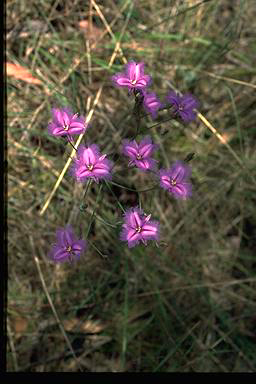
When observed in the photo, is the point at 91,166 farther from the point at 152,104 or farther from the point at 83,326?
the point at 83,326

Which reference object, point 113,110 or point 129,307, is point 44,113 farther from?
point 129,307

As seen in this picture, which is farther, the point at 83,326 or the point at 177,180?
the point at 83,326

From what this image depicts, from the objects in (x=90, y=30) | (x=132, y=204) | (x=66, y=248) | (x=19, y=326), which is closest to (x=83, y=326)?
(x=19, y=326)

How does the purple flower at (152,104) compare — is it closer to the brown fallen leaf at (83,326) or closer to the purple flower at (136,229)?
the purple flower at (136,229)

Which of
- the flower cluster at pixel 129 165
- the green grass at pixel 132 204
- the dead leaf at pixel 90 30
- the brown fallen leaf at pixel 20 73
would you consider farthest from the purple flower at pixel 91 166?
the dead leaf at pixel 90 30

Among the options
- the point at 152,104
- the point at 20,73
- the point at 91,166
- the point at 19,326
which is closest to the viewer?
the point at 91,166

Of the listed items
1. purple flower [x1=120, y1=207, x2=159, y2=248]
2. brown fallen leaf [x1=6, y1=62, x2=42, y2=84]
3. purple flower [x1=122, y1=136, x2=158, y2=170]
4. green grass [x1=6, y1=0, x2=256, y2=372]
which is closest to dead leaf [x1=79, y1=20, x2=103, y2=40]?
green grass [x1=6, y1=0, x2=256, y2=372]
